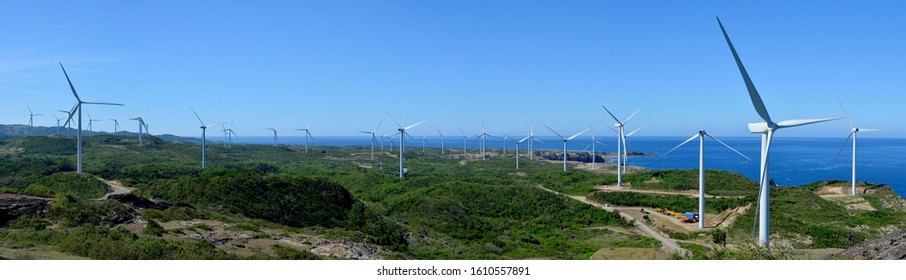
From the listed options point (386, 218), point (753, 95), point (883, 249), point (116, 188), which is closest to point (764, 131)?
point (753, 95)

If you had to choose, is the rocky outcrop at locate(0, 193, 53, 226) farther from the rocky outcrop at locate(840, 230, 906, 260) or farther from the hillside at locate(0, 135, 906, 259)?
the rocky outcrop at locate(840, 230, 906, 260)

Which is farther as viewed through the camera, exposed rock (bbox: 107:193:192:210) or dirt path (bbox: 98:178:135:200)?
dirt path (bbox: 98:178:135:200)

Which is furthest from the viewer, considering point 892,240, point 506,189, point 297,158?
point 297,158

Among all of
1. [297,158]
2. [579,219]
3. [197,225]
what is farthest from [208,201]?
[297,158]

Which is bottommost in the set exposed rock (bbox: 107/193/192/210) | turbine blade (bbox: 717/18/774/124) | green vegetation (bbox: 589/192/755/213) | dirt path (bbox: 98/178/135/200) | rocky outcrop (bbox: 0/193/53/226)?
green vegetation (bbox: 589/192/755/213)

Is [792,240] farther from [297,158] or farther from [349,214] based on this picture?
[297,158]

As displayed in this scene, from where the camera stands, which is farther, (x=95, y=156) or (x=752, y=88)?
(x=95, y=156)

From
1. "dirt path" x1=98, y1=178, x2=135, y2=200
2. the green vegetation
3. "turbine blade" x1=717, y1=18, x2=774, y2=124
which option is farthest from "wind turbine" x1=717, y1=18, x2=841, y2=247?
"dirt path" x1=98, y1=178, x2=135, y2=200

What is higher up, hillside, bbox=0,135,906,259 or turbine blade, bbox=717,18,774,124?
turbine blade, bbox=717,18,774,124
